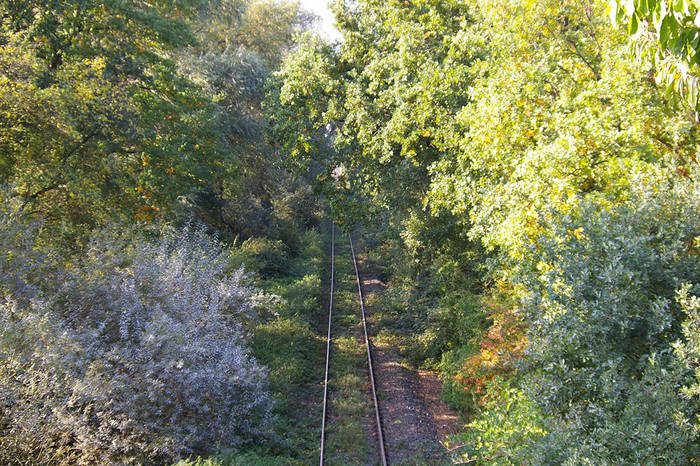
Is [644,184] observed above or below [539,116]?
below

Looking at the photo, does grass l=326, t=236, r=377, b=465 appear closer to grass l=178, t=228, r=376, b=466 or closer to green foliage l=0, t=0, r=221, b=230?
grass l=178, t=228, r=376, b=466

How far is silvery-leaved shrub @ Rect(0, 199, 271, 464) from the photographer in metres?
5.79

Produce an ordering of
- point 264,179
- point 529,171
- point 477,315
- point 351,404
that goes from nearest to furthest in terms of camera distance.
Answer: point 529,171
point 351,404
point 477,315
point 264,179

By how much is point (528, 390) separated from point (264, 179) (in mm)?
17341

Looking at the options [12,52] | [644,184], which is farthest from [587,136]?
[12,52]

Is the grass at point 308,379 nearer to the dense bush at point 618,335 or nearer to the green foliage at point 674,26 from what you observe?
the dense bush at point 618,335

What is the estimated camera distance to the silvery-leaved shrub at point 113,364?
19.0 ft

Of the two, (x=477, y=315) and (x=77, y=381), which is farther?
(x=477, y=315)

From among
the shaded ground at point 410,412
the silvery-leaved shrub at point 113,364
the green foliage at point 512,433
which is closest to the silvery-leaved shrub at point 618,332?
the green foliage at point 512,433

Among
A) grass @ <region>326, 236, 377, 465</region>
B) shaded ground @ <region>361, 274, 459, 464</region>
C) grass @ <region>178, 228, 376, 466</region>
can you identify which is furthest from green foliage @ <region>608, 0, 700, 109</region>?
grass @ <region>326, 236, 377, 465</region>

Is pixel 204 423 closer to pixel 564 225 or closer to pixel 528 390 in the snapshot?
pixel 528 390

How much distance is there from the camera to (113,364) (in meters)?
6.61

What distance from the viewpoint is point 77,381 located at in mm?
5789

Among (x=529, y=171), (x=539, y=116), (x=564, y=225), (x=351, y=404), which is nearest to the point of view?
(x=564, y=225)
